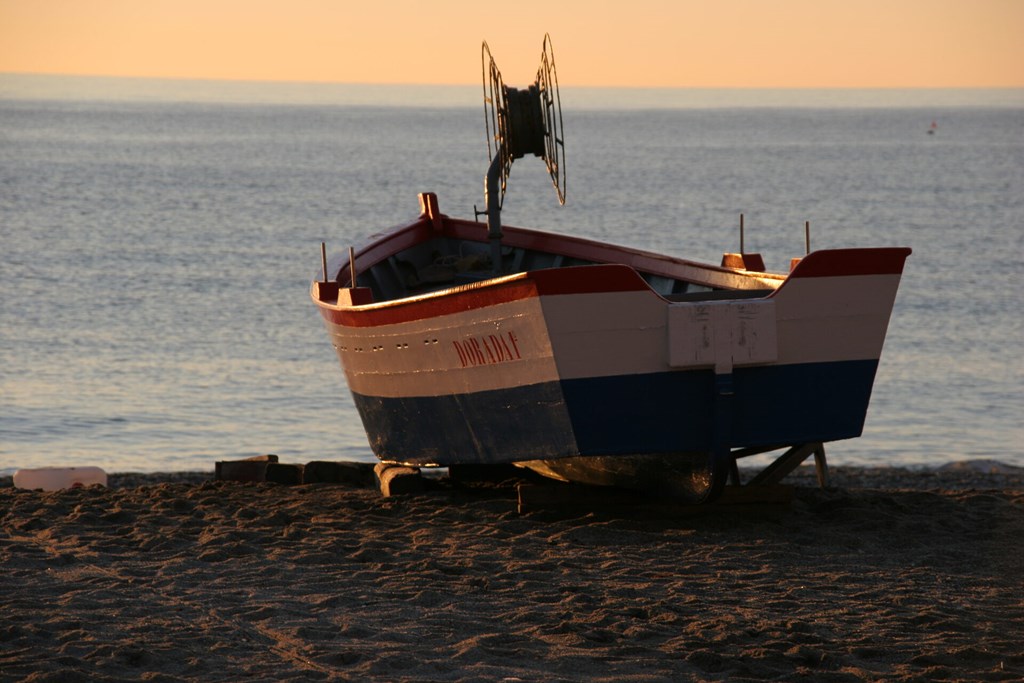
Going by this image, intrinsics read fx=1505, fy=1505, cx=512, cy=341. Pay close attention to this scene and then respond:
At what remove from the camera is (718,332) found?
840 cm

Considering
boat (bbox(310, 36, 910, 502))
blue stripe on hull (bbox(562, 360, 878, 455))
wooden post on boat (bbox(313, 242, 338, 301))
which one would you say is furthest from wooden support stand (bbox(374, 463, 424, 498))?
blue stripe on hull (bbox(562, 360, 878, 455))

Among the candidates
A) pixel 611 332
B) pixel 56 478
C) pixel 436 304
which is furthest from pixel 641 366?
pixel 56 478

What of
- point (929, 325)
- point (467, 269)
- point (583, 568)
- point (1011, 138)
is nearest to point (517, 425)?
point (583, 568)

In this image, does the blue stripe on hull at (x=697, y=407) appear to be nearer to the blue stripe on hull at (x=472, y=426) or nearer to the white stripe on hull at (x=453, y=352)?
the blue stripe on hull at (x=472, y=426)

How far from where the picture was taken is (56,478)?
449 inches

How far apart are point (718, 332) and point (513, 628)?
2395 mm

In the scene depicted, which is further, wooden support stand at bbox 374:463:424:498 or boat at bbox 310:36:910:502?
wooden support stand at bbox 374:463:424:498

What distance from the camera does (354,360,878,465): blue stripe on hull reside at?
27.9ft

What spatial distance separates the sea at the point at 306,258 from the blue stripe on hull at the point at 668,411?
571cm

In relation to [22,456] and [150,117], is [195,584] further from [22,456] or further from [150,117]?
[150,117]

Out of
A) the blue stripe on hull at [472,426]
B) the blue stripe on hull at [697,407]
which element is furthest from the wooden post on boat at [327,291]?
the blue stripe on hull at [697,407]

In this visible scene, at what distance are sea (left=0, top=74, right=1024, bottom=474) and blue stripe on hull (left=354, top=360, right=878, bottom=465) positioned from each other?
571 centimetres

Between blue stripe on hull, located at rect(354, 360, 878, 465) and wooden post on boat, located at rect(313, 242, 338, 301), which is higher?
wooden post on boat, located at rect(313, 242, 338, 301)

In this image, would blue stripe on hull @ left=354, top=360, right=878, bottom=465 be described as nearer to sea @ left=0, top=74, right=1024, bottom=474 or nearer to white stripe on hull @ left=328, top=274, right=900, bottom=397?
white stripe on hull @ left=328, top=274, right=900, bottom=397
